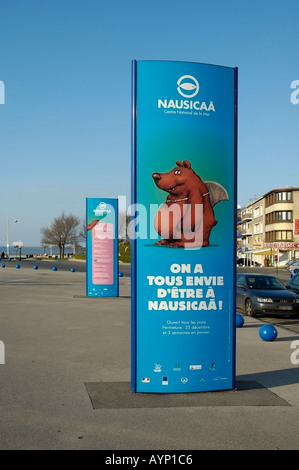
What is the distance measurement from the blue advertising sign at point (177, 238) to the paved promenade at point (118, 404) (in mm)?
468

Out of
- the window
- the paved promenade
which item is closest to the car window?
the paved promenade

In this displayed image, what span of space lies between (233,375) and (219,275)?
132cm

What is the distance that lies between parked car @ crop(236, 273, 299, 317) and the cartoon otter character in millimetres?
10181

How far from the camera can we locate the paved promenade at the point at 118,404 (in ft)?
17.7

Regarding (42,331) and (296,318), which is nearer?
(42,331)

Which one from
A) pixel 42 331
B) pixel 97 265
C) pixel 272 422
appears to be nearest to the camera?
pixel 272 422

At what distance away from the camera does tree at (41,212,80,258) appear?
113 meters

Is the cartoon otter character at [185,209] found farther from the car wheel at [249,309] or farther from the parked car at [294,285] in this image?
the parked car at [294,285]

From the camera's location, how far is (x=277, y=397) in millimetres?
7094

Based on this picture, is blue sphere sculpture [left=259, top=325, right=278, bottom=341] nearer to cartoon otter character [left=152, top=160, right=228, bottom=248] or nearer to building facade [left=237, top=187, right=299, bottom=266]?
cartoon otter character [left=152, top=160, right=228, bottom=248]

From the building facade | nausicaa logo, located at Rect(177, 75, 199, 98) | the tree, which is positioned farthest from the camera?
the tree
